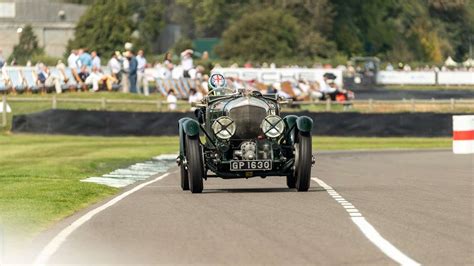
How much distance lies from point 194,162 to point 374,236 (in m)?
7.30

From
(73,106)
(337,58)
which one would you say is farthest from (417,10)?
(73,106)

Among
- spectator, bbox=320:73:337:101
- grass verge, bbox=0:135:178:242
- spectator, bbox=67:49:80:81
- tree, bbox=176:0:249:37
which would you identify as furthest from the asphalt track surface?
tree, bbox=176:0:249:37

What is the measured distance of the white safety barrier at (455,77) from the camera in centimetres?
8969

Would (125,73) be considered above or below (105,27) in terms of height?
below

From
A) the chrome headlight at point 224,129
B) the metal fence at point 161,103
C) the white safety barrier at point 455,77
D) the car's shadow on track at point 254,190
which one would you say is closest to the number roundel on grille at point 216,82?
the chrome headlight at point 224,129

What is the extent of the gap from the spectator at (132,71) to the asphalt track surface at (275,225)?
30.8 meters

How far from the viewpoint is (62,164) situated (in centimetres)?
3055

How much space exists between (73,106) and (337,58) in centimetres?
5137

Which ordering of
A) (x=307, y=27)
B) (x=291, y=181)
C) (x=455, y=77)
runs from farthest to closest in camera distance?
1. (x=307, y=27)
2. (x=455, y=77)
3. (x=291, y=181)

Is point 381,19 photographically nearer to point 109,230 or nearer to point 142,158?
point 142,158

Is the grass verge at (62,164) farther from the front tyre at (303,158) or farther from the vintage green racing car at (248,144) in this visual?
the front tyre at (303,158)

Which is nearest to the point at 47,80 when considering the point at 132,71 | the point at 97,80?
the point at 97,80

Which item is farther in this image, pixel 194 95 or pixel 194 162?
pixel 194 95

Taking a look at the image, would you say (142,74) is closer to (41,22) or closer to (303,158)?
(303,158)
